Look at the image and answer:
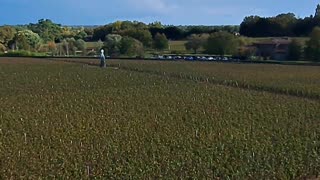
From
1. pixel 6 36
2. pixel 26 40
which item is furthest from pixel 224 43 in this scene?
pixel 6 36

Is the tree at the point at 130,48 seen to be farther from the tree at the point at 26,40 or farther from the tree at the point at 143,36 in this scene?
the tree at the point at 26,40

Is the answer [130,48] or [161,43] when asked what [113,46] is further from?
[161,43]

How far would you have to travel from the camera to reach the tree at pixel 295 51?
7664 cm

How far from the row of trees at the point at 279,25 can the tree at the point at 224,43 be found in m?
22.1

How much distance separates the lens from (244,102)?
80.6 feet

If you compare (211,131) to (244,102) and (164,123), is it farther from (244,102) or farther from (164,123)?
(244,102)

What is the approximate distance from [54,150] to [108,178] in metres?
2.80

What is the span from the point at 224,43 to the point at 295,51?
57.8 feet

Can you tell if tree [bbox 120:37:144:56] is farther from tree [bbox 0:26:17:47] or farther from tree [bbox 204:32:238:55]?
tree [bbox 0:26:17:47]

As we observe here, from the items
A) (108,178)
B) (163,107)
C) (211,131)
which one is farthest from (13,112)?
(108,178)

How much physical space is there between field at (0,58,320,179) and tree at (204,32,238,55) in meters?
61.5

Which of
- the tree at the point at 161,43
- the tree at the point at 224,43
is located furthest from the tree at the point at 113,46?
the tree at the point at 224,43

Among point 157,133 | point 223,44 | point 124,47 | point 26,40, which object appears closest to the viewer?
point 157,133

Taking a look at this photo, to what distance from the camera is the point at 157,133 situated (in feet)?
53.4
